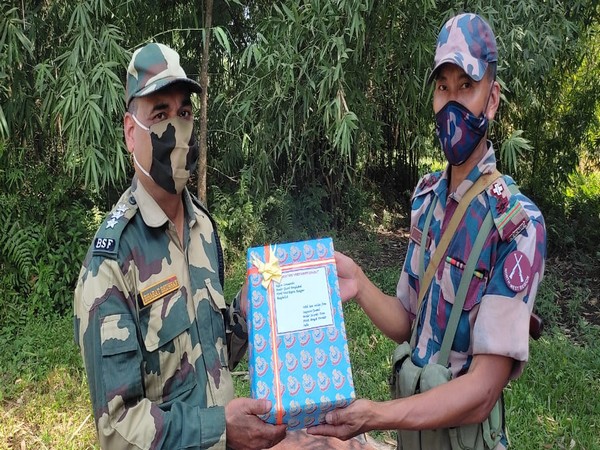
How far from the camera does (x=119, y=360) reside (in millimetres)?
1429

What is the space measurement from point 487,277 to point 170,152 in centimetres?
102

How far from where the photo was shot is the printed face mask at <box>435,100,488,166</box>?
1.63m

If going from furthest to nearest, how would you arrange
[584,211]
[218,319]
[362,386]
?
[584,211]
[362,386]
[218,319]

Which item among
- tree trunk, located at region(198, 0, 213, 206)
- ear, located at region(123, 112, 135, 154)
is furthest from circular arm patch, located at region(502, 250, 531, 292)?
tree trunk, located at region(198, 0, 213, 206)

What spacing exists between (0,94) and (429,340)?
425 cm

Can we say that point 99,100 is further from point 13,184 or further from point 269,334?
point 269,334

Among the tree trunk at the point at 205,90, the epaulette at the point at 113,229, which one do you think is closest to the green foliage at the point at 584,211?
the tree trunk at the point at 205,90

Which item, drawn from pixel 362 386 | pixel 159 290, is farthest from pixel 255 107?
pixel 159 290

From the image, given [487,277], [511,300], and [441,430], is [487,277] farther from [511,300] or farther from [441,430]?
[441,430]

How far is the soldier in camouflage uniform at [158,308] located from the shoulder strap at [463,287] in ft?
1.79

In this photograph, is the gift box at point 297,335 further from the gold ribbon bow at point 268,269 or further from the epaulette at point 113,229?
the epaulette at point 113,229

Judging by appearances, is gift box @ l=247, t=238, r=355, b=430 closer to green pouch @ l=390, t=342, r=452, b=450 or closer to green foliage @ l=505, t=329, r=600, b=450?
green pouch @ l=390, t=342, r=452, b=450

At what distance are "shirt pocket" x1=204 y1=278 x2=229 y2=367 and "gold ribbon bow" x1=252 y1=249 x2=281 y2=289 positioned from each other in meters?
0.20

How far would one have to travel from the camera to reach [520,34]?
4.32 m
